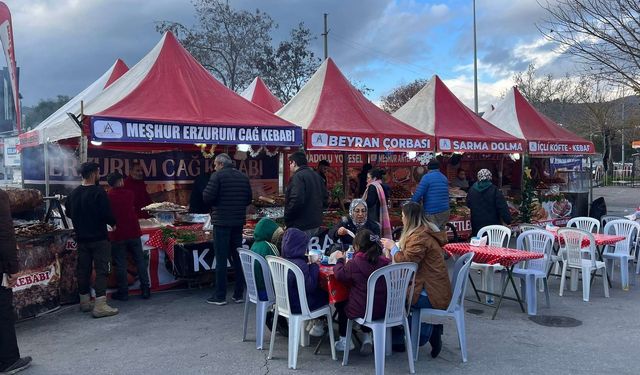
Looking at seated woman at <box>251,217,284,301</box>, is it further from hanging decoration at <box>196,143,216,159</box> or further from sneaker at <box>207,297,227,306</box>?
hanging decoration at <box>196,143,216,159</box>

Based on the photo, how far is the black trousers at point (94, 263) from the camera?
19.7ft

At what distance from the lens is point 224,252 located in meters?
6.38

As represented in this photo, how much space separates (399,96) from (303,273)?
37280mm

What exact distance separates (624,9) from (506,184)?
7.12m

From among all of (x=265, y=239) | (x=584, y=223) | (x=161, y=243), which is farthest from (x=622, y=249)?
(x=161, y=243)

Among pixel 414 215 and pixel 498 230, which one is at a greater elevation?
pixel 414 215

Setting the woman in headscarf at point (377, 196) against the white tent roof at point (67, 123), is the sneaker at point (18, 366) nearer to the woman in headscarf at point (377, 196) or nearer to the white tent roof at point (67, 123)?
the white tent roof at point (67, 123)

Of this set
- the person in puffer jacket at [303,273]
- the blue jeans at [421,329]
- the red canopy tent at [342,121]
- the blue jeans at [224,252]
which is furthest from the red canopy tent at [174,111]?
the blue jeans at [421,329]

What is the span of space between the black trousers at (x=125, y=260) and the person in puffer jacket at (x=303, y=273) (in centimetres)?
298

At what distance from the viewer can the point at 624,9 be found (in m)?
9.69

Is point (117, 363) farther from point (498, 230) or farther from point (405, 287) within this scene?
point (498, 230)

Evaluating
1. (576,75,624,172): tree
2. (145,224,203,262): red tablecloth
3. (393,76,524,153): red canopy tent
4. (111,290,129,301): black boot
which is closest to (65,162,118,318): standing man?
(111,290,129,301): black boot

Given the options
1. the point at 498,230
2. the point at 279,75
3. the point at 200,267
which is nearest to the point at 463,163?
the point at 498,230

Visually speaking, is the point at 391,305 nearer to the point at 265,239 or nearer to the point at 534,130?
the point at 265,239
